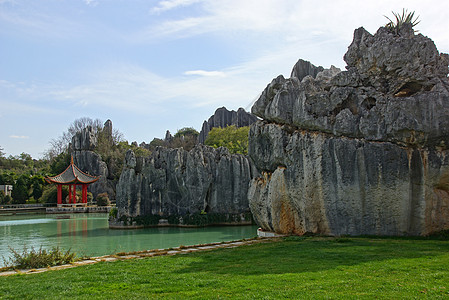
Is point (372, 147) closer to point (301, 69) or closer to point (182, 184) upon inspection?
point (301, 69)

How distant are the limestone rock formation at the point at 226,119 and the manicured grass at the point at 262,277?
170 feet

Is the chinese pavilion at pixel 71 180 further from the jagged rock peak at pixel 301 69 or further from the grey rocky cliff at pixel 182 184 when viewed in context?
the jagged rock peak at pixel 301 69

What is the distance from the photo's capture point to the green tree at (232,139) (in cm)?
4112

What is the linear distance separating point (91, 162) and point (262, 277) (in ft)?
156

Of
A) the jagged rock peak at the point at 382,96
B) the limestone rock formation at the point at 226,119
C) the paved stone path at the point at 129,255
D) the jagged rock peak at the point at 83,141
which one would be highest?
the limestone rock formation at the point at 226,119

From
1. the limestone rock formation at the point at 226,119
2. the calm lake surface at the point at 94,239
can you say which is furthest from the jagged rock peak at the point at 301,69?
the limestone rock formation at the point at 226,119

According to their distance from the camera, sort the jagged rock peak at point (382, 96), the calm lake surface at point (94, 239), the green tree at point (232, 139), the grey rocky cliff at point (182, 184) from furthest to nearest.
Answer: the green tree at point (232, 139), the grey rocky cliff at point (182, 184), the calm lake surface at point (94, 239), the jagged rock peak at point (382, 96)

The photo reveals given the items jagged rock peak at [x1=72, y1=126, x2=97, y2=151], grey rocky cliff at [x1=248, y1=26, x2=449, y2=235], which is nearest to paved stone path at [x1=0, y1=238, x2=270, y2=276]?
grey rocky cliff at [x1=248, y1=26, x2=449, y2=235]

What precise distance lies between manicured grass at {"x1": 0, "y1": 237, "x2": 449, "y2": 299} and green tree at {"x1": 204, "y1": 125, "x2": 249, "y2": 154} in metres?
31.5

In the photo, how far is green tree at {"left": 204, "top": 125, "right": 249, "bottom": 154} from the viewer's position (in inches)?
1619

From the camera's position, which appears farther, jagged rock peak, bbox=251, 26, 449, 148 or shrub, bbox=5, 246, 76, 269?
jagged rock peak, bbox=251, 26, 449, 148

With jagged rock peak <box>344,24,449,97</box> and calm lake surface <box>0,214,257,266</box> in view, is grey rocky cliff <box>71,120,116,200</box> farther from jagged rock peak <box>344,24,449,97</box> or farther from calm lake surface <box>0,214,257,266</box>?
jagged rock peak <box>344,24,449,97</box>

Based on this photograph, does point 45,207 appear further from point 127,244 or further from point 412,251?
point 412,251

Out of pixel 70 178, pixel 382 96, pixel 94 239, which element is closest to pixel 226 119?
pixel 70 178
